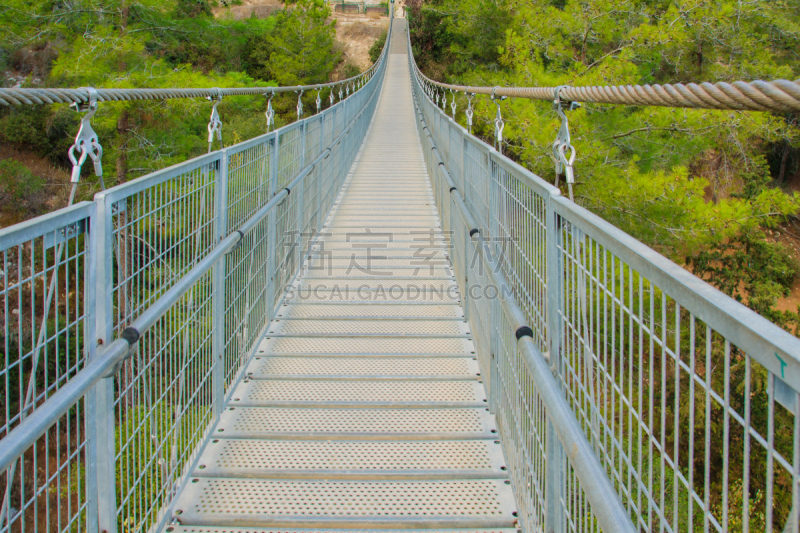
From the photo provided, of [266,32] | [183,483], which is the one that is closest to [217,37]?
[266,32]

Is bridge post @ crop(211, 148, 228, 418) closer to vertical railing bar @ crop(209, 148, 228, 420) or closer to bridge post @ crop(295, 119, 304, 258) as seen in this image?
vertical railing bar @ crop(209, 148, 228, 420)

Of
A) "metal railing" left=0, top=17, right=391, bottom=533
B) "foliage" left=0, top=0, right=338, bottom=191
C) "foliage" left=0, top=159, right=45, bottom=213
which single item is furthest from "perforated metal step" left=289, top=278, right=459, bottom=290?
"foliage" left=0, top=159, right=45, bottom=213

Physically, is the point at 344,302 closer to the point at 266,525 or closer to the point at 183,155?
the point at 266,525

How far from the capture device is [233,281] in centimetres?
304

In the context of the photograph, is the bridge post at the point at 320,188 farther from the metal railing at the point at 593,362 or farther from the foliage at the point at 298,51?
the foliage at the point at 298,51

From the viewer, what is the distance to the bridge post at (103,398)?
5.08 ft

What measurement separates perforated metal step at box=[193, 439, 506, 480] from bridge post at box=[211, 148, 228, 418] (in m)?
0.28

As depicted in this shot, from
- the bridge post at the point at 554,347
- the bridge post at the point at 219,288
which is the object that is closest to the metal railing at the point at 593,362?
the bridge post at the point at 554,347

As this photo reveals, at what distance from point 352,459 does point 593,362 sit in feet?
4.93

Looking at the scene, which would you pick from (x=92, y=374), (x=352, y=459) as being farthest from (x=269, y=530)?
(x=92, y=374)

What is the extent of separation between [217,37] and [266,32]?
14.6ft

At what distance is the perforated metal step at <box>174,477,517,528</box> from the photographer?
221 cm

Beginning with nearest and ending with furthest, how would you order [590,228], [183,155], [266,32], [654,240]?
[590,228], [654,240], [183,155], [266,32]

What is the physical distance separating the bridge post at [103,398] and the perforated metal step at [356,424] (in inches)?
43.4
